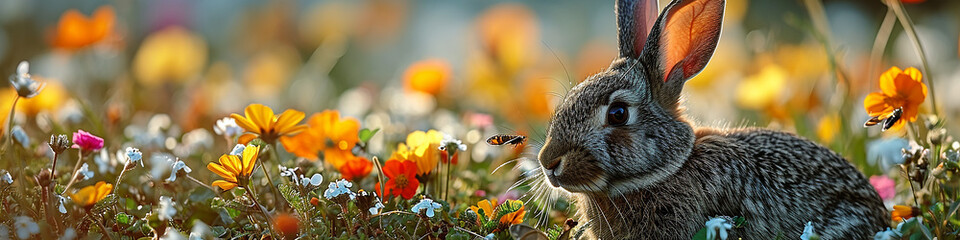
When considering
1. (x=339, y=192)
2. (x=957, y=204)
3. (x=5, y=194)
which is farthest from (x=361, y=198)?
(x=957, y=204)

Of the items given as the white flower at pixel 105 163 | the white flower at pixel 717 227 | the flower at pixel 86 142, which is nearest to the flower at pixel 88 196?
the flower at pixel 86 142

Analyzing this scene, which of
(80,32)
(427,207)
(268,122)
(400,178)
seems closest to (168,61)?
(80,32)

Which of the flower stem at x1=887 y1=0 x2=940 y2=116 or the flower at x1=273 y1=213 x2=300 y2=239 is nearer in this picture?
the flower at x1=273 y1=213 x2=300 y2=239

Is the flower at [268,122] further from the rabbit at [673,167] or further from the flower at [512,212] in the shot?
the rabbit at [673,167]

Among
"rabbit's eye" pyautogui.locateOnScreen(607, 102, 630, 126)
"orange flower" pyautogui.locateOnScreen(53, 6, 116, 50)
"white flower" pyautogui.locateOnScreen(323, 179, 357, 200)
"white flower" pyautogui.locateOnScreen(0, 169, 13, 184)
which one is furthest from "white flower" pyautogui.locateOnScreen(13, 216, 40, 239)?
"orange flower" pyautogui.locateOnScreen(53, 6, 116, 50)

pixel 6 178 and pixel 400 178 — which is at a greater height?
pixel 400 178

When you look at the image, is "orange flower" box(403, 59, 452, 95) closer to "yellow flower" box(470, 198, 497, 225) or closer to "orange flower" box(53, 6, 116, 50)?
"orange flower" box(53, 6, 116, 50)

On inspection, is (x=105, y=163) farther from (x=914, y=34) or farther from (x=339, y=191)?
(x=914, y=34)
